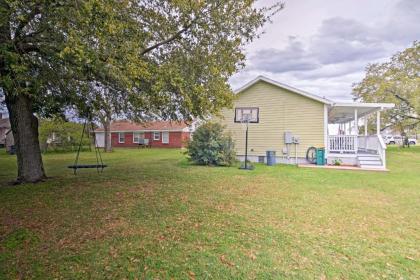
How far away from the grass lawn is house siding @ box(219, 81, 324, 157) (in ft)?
21.1

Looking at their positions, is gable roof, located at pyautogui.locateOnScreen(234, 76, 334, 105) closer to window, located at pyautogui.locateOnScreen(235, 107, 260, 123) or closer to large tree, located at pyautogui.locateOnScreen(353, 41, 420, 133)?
window, located at pyautogui.locateOnScreen(235, 107, 260, 123)

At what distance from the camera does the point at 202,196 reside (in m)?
6.71

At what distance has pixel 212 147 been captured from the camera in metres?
13.3

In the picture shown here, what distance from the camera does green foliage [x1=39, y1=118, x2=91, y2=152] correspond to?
2260cm

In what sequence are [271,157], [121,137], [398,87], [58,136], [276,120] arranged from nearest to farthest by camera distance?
[271,157] → [276,120] → [398,87] → [58,136] → [121,137]

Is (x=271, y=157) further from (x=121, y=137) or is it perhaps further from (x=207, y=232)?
(x=121, y=137)

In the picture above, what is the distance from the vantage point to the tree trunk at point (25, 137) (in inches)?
298

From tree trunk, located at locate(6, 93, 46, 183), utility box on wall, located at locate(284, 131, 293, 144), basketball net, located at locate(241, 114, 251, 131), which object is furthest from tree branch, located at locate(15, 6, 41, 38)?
utility box on wall, located at locate(284, 131, 293, 144)

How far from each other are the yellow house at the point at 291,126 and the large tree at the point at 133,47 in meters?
6.90

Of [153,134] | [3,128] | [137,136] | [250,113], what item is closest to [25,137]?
[250,113]

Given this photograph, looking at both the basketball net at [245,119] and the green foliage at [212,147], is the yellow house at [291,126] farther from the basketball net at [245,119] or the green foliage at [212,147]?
the green foliage at [212,147]

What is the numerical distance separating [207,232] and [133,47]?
3.61 m

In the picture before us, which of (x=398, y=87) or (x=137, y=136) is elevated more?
(x=398, y=87)

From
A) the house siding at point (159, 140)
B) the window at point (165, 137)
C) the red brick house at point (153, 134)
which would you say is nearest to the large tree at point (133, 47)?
the house siding at point (159, 140)
